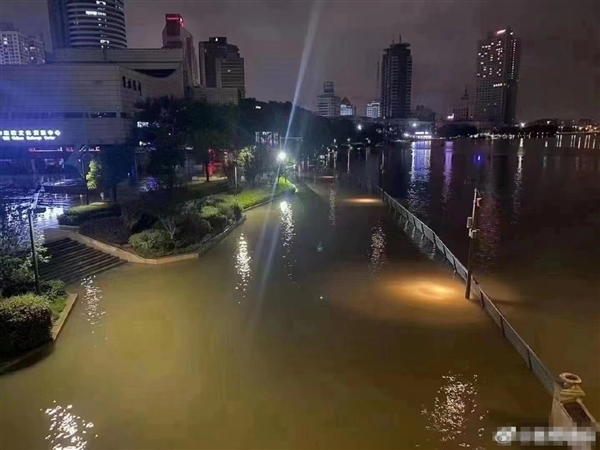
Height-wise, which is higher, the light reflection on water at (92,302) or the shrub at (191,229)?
the shrub at (191,229)

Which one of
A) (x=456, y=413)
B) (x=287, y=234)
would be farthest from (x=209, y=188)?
(x=456, y=413)

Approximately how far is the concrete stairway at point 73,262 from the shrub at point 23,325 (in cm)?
596

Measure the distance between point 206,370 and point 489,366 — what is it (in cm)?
780

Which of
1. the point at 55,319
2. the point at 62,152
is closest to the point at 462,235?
the point at 55,319

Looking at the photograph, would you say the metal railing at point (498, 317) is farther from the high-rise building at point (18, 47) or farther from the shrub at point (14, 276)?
the high-rise building at point (18, 47)

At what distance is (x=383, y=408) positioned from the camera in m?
10.9

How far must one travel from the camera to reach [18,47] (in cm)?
18900

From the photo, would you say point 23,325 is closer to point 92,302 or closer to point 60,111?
point 92,302

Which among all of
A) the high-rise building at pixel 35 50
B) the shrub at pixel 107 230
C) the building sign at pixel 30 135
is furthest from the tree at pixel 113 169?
the high-rise building at pixel 35 50

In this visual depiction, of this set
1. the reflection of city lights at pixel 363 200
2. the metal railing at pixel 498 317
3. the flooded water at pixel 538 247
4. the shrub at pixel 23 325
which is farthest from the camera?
the reflection of city lights at pixel 363 200

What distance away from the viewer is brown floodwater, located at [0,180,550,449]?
10102 mm

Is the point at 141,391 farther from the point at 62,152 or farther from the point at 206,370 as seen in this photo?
the point at 62,152

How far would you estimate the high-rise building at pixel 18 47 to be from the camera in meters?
185

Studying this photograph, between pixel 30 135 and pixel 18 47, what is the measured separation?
16329cm
